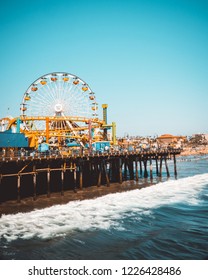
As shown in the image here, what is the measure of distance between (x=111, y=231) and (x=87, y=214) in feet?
13.1

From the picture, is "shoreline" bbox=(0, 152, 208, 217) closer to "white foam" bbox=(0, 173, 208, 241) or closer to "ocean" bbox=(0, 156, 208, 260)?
"white foam" bbox=(0, 173, 208, 241)

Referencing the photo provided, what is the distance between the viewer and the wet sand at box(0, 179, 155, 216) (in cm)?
2047

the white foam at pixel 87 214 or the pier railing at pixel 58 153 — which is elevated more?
the pier railing at pixel 58 153

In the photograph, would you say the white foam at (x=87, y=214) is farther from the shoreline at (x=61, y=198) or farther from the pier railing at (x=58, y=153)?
the pier railing at (x=58, y=153)

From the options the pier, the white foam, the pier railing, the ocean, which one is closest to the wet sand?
the pier

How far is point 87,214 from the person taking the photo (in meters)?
18.5

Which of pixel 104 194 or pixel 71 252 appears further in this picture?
pixel 104 194

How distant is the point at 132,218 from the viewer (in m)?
17.4

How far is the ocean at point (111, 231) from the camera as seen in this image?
11859mm

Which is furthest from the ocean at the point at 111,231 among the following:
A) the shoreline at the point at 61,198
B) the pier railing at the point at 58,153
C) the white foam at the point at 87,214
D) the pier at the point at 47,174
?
the pier railing at the point at 58,153
